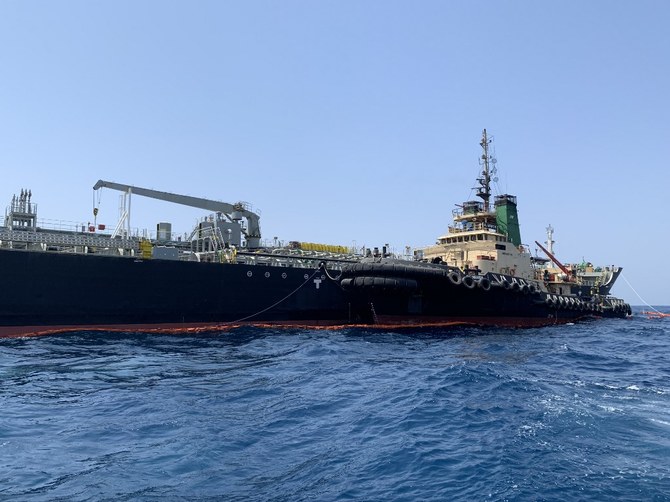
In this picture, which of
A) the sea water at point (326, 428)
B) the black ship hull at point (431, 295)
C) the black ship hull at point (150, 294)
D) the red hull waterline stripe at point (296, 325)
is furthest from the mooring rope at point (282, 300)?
the sea water at point (326, 428)

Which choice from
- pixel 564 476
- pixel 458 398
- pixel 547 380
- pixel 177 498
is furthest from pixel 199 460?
pixel 547 380

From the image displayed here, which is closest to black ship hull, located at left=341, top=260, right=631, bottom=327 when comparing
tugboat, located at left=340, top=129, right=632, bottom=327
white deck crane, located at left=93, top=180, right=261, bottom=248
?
tugboat, located at left=340, top=129, right=632, bottom=327

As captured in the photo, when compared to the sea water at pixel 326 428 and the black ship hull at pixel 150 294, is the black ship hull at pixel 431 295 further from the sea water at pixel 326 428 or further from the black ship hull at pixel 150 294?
the sea water at pixel 326 428

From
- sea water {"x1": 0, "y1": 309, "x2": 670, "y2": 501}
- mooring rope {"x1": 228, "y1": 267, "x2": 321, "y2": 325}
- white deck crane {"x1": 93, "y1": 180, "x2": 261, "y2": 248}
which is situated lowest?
sea water {"x1": 0, "y1": 309, "x2": 670, "y2": 501}

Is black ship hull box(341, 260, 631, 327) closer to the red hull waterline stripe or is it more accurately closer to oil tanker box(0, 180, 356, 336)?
the red hull waterline stripe

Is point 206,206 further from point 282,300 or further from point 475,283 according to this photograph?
point 475,283

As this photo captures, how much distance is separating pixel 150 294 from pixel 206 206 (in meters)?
10.4

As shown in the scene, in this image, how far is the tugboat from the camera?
98.1 feet

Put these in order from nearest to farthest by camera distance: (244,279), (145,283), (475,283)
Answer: (145,283)
(244,279)
(475,283)

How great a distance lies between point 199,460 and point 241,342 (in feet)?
46.1

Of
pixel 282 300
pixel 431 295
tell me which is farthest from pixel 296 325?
pixel 431 295

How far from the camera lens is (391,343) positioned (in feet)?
76.0

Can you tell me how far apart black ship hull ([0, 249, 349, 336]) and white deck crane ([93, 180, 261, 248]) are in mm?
4933

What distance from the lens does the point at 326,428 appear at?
9.60 meters
